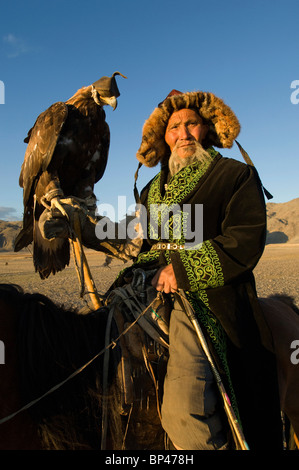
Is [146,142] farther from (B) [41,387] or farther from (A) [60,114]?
(A) [60,114]

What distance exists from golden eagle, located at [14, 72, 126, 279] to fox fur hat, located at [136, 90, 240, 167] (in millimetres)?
1783

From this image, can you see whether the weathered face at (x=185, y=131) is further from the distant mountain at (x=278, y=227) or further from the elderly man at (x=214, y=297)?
the distant mountain at (x=278, y=227)

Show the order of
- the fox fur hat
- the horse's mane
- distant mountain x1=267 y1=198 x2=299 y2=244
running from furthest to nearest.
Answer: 1. distant mountain x1=267 y1=198 x2=299 y2=244
2. the fox fur hat
3. the horse's mane

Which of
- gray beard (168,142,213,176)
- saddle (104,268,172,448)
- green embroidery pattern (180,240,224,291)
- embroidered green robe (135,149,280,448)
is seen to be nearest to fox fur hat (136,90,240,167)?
gray beard (168,142,213,176)

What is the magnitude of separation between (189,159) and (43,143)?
2.85 m

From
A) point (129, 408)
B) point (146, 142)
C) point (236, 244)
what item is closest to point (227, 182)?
point (236, 244)

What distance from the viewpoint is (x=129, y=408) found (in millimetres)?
1614

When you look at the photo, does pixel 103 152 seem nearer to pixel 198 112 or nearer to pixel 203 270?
pixel 198 112

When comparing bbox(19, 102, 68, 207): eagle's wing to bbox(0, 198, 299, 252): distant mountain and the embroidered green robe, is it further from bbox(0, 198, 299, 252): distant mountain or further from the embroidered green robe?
bbox(0, 198, 299, 252): distant mountain

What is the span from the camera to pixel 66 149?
14.3 ft

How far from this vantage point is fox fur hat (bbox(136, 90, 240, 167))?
2.28 meters

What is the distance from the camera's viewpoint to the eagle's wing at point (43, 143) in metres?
4.28
